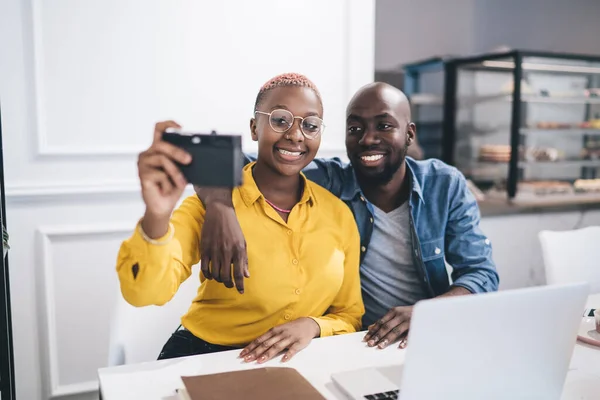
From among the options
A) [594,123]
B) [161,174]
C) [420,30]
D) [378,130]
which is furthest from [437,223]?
[420,30]

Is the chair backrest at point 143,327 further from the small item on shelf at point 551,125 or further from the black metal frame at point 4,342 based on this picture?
the small item on shelf at point 551,125

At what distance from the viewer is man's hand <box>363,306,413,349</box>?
4.01ft

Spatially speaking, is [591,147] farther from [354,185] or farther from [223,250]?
[223,250]

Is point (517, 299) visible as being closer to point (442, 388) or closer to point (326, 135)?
point (442, 388)

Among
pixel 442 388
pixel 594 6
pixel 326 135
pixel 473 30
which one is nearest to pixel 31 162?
pixel 326 135

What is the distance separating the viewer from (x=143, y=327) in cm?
143

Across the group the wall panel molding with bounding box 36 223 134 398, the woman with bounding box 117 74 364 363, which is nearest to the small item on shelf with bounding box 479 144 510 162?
the wall panel molding with bounding box 36 223 134 398

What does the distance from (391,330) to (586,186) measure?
Answer: 122 inches

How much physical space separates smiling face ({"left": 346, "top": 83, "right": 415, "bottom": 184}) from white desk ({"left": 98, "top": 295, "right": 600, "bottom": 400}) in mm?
556

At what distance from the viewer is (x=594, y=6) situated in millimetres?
4898

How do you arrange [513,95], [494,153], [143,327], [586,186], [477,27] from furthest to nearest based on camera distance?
[477,27], [494,153], [586,186], [513,95], [143,327]

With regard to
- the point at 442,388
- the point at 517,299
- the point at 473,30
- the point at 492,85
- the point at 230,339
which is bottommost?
the point at 230,339

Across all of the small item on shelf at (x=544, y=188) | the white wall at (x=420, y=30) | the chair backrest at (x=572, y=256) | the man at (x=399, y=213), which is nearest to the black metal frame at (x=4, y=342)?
the man at (x=399, y=213)

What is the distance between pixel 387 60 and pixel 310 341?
3512 mm
